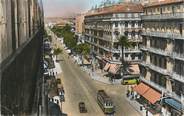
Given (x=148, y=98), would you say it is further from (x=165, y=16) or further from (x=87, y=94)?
(x=87, y=94)

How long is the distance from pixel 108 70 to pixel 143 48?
769 inches

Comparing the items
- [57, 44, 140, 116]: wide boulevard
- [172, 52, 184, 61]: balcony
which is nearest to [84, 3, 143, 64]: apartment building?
[57, 44, 140, 116]: wide boulevard

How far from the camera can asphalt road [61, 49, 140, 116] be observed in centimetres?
4966

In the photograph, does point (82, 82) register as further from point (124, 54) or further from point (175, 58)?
point (175, 58)

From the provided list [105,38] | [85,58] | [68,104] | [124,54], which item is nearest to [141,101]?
[68,104]

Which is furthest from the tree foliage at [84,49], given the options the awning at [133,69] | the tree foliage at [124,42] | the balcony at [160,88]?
the balcony at [160,88]

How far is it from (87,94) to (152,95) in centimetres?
1296

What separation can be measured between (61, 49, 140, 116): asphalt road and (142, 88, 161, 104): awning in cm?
233

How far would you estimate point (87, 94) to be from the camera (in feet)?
201

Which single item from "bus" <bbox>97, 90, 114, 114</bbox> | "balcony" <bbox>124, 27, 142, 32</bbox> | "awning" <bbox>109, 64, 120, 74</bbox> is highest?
"balcony" <bbox>124, 27, 142, 32</bbox>

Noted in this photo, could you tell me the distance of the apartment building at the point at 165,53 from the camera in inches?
1747

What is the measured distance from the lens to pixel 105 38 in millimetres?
87750

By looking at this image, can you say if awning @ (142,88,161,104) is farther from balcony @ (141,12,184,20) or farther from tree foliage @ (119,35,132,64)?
tree foliage @ (119,35,132,64)

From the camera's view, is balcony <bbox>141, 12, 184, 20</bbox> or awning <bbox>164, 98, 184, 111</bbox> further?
balcony <bbox>141, 12, 184, 20</bbox>
